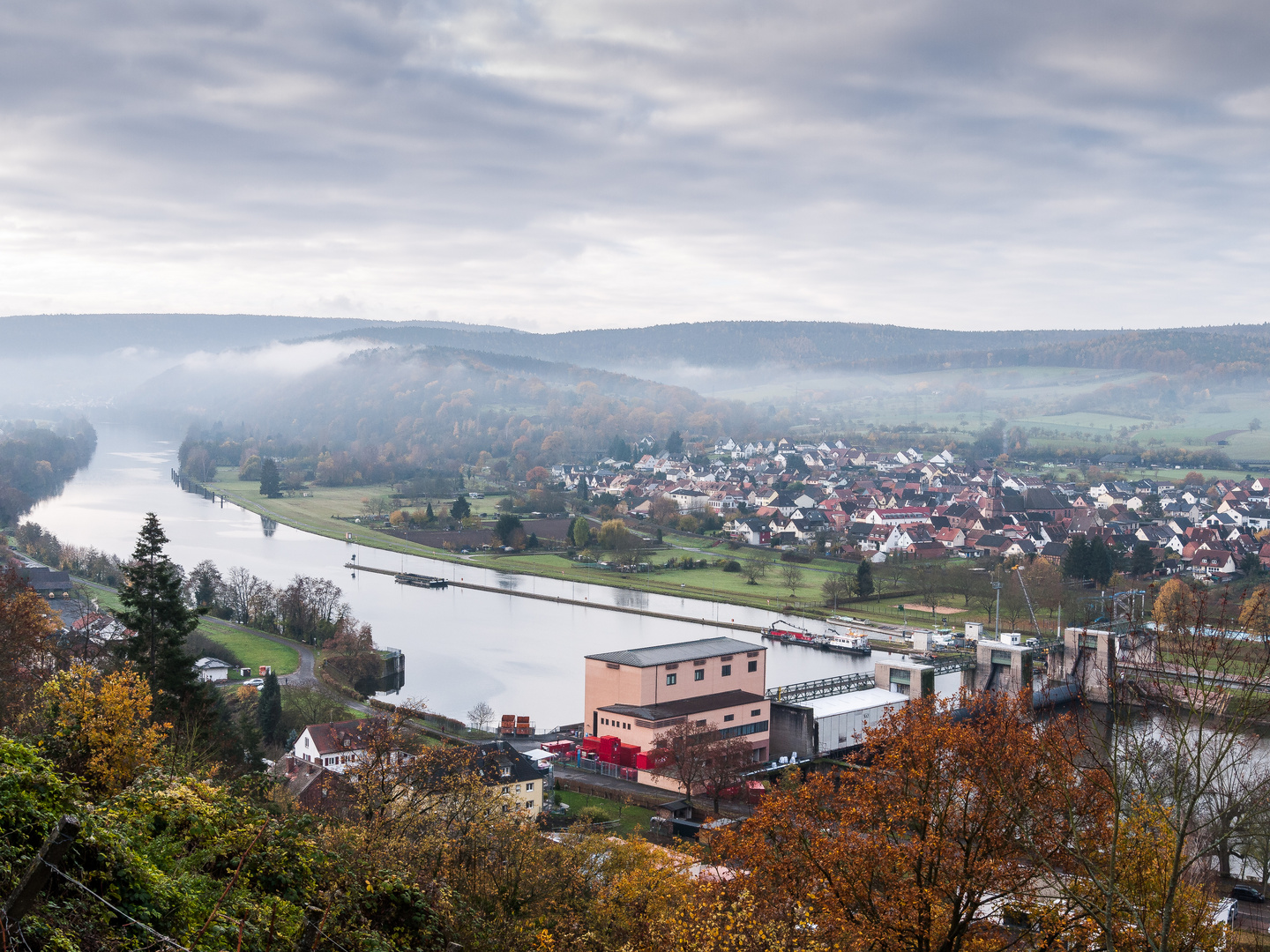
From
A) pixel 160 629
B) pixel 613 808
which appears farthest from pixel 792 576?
pixel 160 629

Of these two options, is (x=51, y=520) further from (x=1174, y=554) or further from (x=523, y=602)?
(x=1174, y=554)

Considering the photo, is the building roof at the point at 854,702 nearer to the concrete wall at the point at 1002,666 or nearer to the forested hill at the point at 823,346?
the concrete wall at the point at 1002,666

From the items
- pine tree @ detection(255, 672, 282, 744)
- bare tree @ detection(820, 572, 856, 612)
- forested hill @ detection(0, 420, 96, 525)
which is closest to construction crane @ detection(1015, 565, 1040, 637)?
bare tree @ detection(820, 572, 856, 612)

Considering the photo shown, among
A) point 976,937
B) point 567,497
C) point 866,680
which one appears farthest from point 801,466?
point 976,937

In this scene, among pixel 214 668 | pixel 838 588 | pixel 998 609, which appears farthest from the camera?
pixel 838 588

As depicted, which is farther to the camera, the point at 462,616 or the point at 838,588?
the point at 838,588

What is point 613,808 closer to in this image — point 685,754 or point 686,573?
point 685,754
